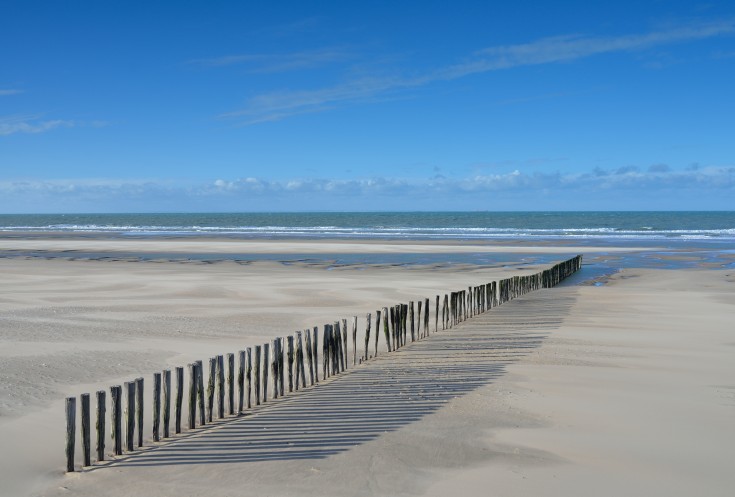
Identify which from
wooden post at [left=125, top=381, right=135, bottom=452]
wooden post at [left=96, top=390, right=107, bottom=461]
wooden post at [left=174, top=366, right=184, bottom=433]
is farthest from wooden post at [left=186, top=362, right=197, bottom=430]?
wooden post at [left=96, top=390, right=107, bottom=461]

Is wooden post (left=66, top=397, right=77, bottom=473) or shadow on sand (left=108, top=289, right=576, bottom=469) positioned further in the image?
shadow on sand (left=108, top=289, right=576, bottom=469)

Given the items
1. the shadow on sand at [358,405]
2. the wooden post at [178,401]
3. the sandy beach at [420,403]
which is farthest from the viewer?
the wooden post at [178,401]

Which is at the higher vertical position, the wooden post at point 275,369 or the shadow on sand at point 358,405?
the wooden post at point 275,369

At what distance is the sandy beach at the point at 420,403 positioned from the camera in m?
7.32

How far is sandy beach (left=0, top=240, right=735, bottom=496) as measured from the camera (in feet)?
24.0

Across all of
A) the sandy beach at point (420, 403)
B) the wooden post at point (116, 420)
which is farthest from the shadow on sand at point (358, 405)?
the wooden post at point (116, 420)

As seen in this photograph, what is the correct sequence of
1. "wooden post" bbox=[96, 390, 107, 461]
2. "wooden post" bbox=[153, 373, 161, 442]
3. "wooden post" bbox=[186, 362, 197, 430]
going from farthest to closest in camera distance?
"wooden post" bbox=[186, 362, 197, 430], "wooden post" bbox=[153, 373, 161, 442], "wooden post" bbox=[96, 390, 107, 461]

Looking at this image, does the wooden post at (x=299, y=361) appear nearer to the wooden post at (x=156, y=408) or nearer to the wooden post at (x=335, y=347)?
the wooden post at (x=335, y=347)

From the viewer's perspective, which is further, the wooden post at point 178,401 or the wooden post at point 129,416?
the wooden post at point 178,401

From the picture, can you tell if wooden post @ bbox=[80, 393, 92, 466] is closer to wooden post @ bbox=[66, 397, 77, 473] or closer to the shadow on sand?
wooden post @ bbox=[66, 397, 77, 473]

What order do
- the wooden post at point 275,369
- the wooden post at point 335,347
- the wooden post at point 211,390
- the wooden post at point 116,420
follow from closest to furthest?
the wooden post at point 116,420
the wooden post at point 211,390
the wooden post at point 275,369
the wooden post at point 335,347

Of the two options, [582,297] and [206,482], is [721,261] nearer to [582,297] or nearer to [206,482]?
[582,297]

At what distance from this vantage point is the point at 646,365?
12867 millimetres

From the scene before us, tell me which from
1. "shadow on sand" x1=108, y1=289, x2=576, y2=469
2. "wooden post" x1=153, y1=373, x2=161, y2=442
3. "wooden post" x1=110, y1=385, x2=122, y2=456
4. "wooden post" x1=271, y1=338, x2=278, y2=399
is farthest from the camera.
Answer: "wooden post" x1=271, y1=338, x2=278, y2=399
